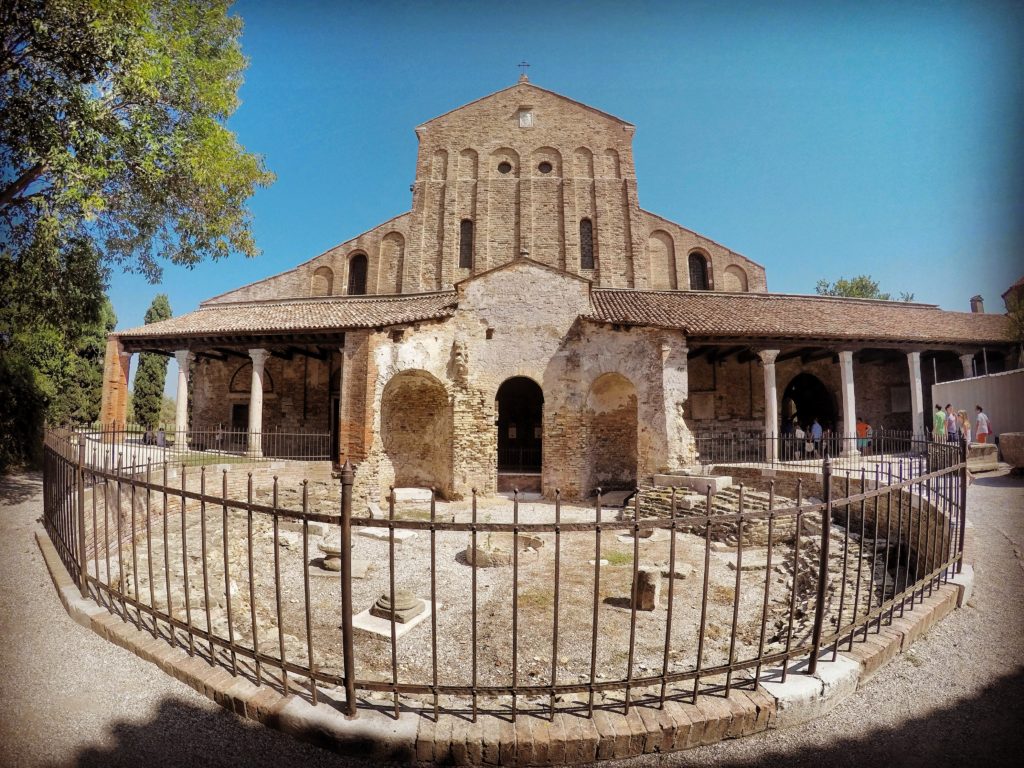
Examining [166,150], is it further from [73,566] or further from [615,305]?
[615,305]

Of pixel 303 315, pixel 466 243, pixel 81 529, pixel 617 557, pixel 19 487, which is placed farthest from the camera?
pixel 466 243

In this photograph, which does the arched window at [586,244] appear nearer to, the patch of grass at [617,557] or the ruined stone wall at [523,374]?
the ruined stone wall at [523,374]

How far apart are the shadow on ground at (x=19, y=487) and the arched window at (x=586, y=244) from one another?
1841 centimetres

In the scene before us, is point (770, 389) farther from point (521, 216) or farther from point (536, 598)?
point (521, 216)

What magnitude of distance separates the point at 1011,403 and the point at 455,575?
15650mm

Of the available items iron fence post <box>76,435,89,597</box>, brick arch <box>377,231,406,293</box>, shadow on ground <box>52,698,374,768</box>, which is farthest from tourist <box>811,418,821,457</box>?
brick arch <box>377,231,406,293</box>

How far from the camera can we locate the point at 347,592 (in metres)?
2.83

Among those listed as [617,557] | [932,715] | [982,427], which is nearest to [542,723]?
[932,715]

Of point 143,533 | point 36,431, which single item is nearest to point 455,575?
point 143,533

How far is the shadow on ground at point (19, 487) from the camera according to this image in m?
8.55

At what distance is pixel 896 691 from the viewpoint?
3.11 meters

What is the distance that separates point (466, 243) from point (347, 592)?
19.4 m

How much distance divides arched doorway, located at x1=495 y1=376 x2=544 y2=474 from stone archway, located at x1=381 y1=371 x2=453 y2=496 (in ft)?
13.5

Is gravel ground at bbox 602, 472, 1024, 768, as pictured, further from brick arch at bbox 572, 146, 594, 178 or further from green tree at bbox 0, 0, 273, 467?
brick arch at bbox 572, 146, 594, 178
